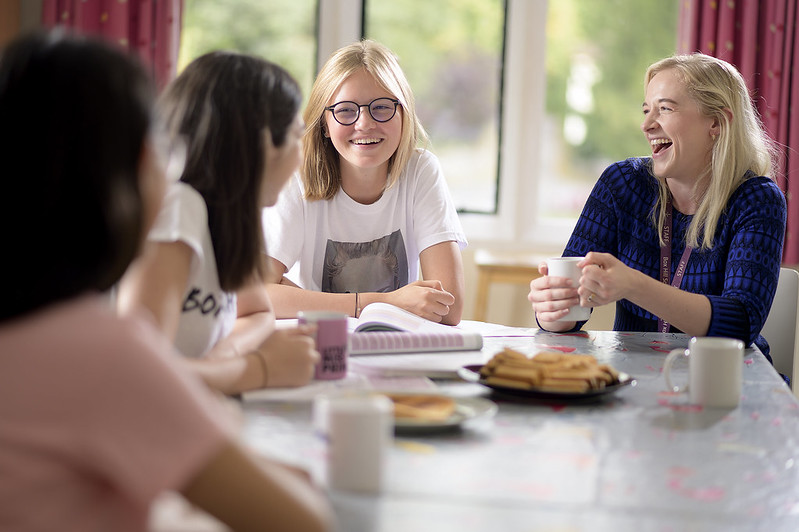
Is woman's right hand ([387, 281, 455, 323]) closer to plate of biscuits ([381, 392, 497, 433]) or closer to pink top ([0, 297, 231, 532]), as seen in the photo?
plate of biscuits ([381, 392, 497, 433])

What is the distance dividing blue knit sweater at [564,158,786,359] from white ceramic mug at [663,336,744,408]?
1.81 ft

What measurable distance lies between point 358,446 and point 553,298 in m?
1.04

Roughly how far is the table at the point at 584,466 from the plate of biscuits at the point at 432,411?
0.06ft

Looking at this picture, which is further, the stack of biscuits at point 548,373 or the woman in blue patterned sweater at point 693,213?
the woman in blue patterned sweater at point 693,213

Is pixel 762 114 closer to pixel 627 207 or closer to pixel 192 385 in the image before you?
pixel 627 207

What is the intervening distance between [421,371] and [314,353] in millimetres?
205

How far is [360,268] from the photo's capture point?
7.50 feet

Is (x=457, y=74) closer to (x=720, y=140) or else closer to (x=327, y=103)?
(x=327, y=103)

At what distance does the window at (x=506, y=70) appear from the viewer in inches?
160

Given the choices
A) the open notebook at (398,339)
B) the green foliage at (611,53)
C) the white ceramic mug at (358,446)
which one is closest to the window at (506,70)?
the green foliage at (611,53)

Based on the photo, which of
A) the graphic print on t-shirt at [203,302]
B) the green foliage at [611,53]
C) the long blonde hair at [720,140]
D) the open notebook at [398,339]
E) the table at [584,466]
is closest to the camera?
the table at [584,466]

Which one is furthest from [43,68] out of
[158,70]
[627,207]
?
[158,70]

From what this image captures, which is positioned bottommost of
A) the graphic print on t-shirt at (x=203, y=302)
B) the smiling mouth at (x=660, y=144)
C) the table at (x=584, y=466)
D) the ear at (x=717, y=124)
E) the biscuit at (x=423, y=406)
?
the table at (x=584, y=466)

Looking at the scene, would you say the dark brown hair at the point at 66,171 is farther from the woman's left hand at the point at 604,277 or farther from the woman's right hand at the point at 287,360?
the woman's left hand at the point at 604,277
